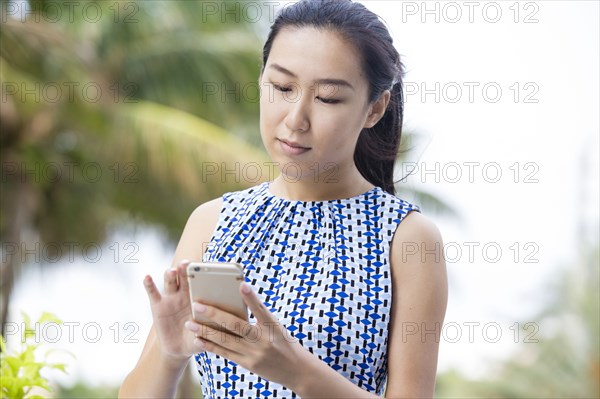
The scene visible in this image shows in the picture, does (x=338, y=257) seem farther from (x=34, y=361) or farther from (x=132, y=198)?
(x=132, y=198)

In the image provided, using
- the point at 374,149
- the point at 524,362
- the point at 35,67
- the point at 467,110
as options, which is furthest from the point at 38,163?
the point at 524,362

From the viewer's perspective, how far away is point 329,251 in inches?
69.1

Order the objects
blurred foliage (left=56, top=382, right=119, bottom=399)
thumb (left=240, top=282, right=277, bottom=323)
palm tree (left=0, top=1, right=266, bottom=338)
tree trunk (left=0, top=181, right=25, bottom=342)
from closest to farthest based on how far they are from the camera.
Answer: thumb (left=240, top=282, right=277, bottom=323) < palm tree (left=0, top=1, right=266, bottom=338) < tree trunk (left=0, top=181, right=25, bottom=342) < blurred foliage (left=56, top=382, right=119, bottom=399)

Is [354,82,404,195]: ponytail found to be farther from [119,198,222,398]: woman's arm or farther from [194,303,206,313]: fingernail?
[194,303,206,313]: fingernail

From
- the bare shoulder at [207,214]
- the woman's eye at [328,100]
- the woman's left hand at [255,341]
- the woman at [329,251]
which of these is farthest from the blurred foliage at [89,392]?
the woman's left hand at [255,341]

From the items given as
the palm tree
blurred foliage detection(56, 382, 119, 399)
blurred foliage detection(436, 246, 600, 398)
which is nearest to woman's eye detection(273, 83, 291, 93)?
the palm tree

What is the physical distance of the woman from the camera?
1598mm

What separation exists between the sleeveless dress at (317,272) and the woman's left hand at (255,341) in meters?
0.22

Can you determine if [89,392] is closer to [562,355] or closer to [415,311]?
[562,355]

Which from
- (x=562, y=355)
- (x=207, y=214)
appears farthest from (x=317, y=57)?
(x=562, y=355)

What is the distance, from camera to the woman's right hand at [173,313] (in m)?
1.46

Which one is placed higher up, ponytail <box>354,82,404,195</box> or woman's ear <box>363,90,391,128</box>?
woman's ear <box>363,90,391,128</box>

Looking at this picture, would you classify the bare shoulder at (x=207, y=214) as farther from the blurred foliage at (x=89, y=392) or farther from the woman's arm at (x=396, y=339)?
the blurred foliage at (x=89, y=392)

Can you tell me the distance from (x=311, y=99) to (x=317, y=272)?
32cm
